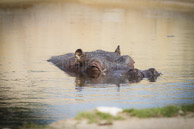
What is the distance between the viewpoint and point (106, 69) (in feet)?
42.0

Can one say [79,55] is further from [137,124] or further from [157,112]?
[137,124]

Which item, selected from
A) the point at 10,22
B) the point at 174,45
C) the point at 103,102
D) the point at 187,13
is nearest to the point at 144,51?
the point at 174,45

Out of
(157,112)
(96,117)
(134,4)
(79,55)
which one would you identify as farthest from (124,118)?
(134,4)

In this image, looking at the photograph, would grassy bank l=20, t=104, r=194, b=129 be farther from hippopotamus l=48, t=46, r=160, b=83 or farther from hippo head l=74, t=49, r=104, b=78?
hippo head l=74, t=49, r=104, b=78

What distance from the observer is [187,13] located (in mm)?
40875

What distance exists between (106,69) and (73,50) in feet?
20.7

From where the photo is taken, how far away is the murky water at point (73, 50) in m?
9.48

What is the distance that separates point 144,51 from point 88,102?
30.7 ft

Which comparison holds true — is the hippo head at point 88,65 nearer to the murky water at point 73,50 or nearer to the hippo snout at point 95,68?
the hippo snout at point 95,68

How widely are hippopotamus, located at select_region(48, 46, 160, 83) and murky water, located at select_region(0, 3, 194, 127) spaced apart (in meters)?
0.44

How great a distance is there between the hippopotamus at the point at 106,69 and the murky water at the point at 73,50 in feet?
1.45

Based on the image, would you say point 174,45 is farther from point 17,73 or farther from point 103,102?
point 103,102

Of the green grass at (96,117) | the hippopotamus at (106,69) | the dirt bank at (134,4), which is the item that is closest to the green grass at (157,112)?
the green grass at (96,117)

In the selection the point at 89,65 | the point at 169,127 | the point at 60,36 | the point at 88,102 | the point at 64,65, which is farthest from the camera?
the point at 60,36
